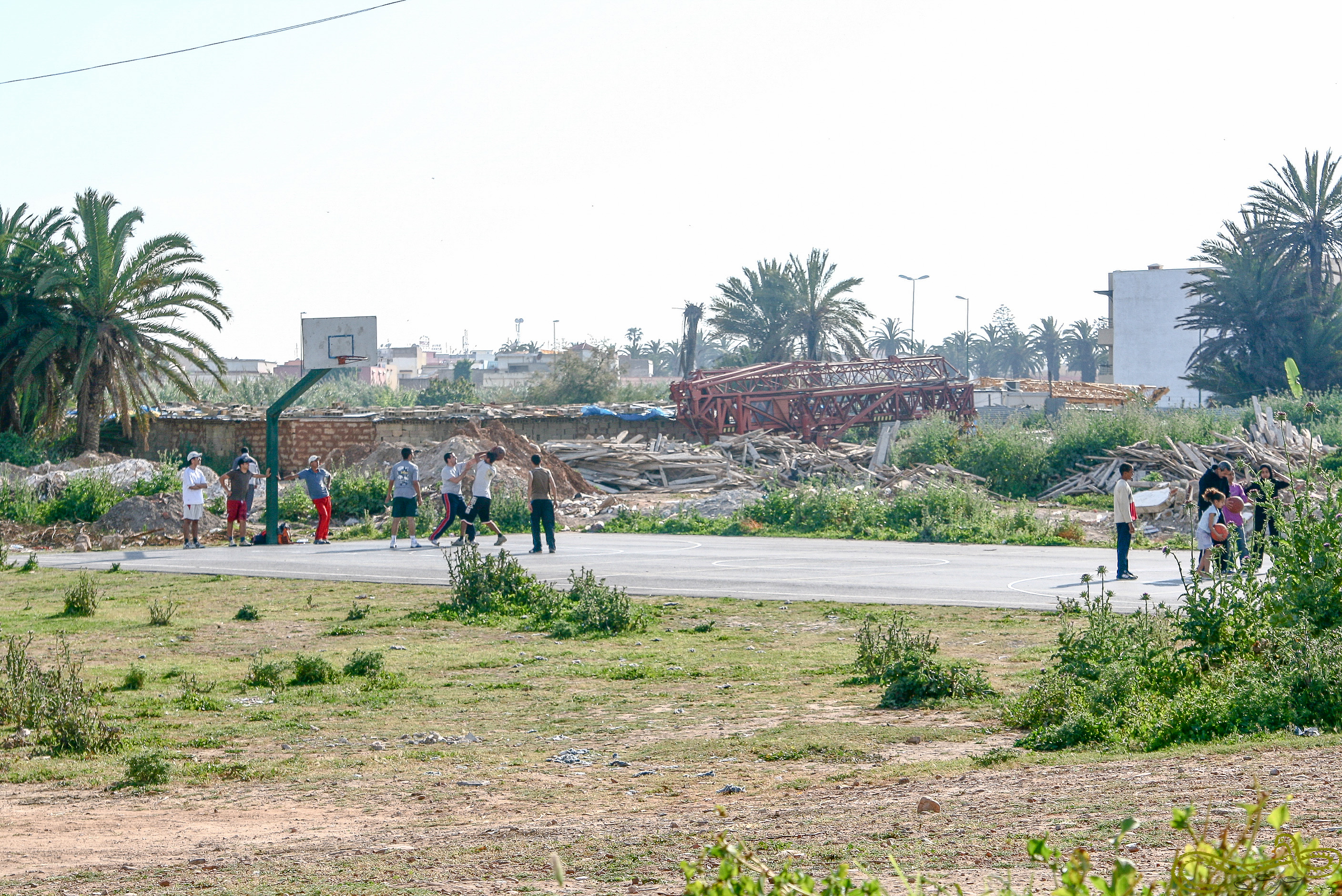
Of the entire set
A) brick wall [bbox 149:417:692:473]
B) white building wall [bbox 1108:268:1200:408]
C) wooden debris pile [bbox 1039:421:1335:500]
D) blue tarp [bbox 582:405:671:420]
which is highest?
white building wall [bbox 1108:268:1200:408]

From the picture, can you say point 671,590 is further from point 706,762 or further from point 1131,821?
point 1131,821

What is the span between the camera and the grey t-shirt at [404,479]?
24109mm

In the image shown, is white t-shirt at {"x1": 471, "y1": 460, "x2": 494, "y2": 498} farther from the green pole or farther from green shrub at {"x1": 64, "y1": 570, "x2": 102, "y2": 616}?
green shrub at {"x1": 64, "y1": 570, "x2": 102, "y2": 616}

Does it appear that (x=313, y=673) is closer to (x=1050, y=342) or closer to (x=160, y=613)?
(x=160, y=613)

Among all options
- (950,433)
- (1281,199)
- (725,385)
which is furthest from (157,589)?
(1281,199)

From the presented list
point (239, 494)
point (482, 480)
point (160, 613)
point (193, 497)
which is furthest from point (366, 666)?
point (239, 494)

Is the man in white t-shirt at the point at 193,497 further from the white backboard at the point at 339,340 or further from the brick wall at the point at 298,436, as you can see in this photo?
the brick wall at the point at 298,436

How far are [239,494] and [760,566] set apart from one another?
1147cm

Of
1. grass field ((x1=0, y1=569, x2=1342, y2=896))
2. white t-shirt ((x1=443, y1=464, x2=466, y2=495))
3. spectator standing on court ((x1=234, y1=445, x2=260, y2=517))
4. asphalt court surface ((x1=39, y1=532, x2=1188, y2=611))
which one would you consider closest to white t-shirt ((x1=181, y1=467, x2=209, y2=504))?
spectator standing on court ((x1=234, y1=445, x2=260, y2=517))

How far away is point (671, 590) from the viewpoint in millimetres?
17094

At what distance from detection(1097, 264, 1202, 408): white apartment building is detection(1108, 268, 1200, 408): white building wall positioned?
31 mm

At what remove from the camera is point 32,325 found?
36.7 m

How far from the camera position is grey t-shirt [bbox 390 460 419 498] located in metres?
24.1

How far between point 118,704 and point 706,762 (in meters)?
4.91
